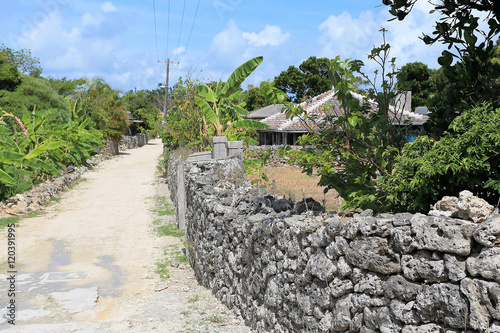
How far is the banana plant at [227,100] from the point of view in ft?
45.9

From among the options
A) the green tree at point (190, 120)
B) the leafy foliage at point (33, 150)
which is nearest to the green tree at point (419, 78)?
the green tree at point (190, 120)

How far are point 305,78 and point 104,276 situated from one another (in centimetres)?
4621

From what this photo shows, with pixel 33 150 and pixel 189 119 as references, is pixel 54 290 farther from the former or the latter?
pixel 189 119

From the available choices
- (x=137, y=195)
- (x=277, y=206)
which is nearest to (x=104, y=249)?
(x=277, y=206)

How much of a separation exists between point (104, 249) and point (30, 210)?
506cm

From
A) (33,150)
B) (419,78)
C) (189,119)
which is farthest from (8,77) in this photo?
(419,78)

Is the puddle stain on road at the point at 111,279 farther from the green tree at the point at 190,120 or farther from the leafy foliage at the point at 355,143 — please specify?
the green tree at the point at 190,120

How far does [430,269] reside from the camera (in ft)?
9.77

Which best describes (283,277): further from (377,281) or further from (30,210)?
(30,210)

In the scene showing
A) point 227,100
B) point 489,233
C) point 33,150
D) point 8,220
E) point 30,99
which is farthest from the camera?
point 30,99

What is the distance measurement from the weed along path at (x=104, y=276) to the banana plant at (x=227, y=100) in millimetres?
3701

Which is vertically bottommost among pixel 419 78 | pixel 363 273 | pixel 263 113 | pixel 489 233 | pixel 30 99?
pixel 363 273

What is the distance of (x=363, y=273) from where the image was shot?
3.56m

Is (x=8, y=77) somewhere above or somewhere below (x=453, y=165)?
above
